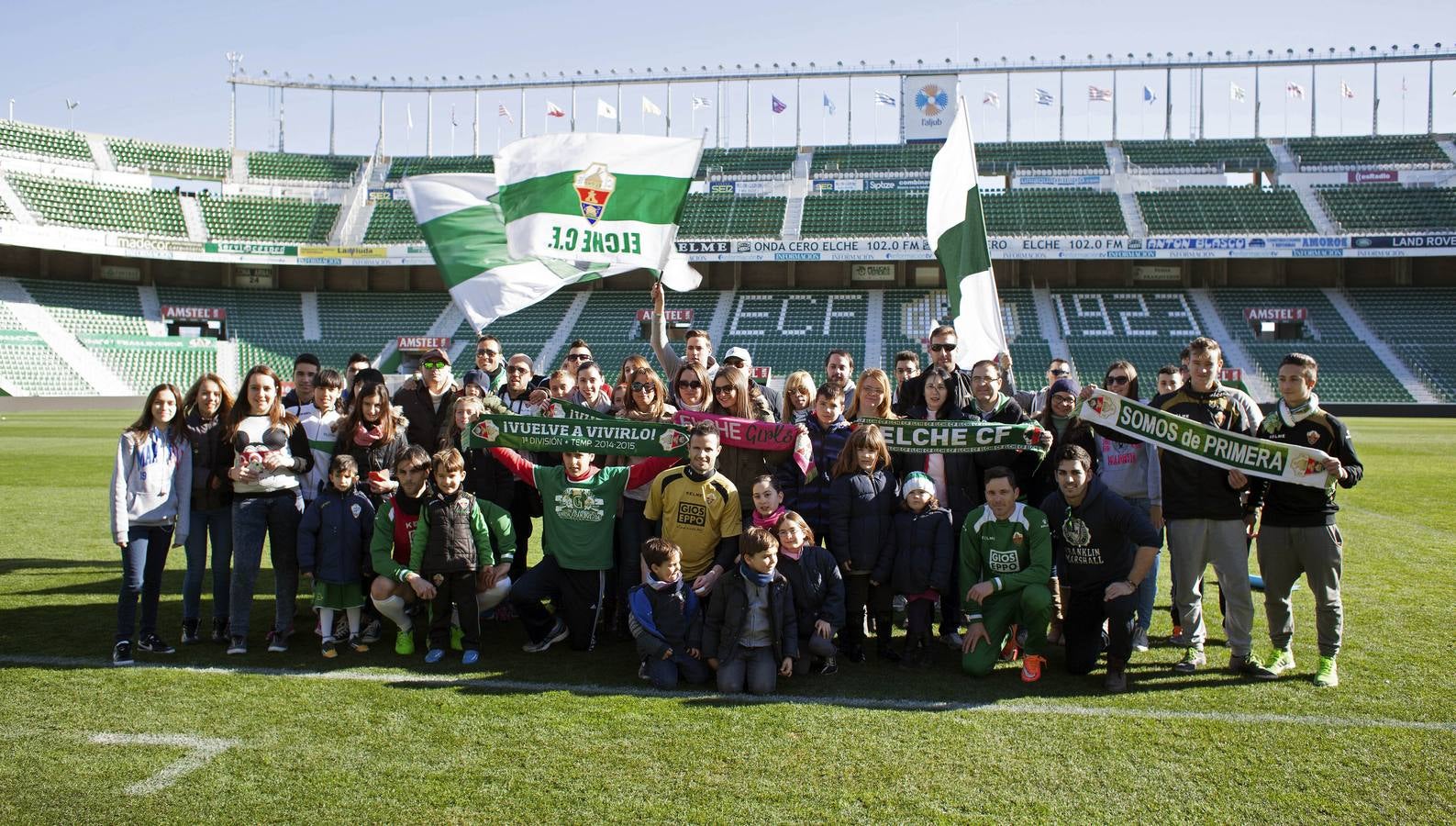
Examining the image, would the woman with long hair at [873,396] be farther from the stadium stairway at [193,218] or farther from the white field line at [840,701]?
the stadium stairway at [193,218]

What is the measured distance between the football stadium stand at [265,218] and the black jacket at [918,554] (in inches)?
1698

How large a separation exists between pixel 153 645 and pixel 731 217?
39.1 m

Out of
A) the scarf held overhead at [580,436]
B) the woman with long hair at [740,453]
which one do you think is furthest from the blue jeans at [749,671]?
the scarf held overhead at [580,436]

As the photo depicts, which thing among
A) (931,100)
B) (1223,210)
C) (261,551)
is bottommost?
(261,551)

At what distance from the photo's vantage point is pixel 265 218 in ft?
145

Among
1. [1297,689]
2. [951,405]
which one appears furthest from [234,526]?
[1297,689]

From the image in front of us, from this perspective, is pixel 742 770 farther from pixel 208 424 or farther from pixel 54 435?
pixel 54 435

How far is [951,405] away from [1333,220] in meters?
40.8

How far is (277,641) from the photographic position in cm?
627

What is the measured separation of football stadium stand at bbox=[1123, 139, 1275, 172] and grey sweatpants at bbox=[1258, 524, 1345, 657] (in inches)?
1707

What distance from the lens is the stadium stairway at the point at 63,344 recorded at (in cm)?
3747

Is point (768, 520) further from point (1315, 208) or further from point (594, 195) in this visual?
point (1315, 208)

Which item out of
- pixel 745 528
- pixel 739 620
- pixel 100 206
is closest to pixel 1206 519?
pixel 745 528

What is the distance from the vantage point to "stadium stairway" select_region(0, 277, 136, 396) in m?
37.5
